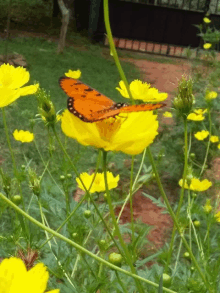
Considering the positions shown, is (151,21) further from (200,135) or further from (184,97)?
(184,97)

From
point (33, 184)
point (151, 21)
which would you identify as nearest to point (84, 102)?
point (33, 184)

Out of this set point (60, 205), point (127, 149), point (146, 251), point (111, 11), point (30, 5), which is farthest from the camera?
point (30, 5)

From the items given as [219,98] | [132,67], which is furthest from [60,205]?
[132,67]

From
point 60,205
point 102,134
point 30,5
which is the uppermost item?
point 102,134

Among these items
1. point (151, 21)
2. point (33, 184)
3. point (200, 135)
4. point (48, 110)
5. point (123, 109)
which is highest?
point (123, 109)

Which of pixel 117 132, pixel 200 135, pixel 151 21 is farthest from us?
pixel 151 21

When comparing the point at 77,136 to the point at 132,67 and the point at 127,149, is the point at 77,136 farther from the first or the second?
the point at 132,67
